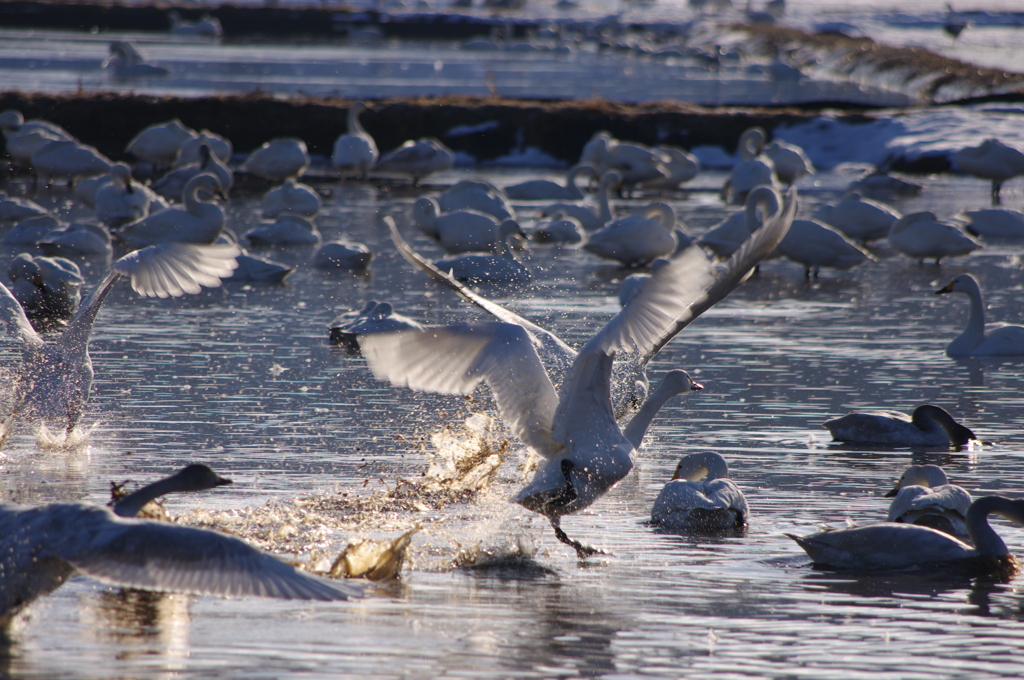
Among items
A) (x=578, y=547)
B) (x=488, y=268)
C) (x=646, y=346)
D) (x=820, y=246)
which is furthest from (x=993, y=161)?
(x=646, y=346)

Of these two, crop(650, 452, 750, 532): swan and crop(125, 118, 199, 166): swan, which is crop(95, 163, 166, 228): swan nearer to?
crop(125, 118, 199, 166): swan

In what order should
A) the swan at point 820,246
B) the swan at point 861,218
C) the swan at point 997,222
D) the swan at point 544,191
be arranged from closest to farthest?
the swan at point 820,246, the swan at point 861,218, the swan at point 997,222, the swan at point 544,191

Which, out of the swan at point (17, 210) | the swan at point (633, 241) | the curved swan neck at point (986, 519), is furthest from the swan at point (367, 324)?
the swan at point (17, 210)

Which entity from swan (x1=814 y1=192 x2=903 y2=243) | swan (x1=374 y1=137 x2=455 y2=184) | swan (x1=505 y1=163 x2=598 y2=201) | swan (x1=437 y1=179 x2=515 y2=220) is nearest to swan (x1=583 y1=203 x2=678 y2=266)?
swan (x1=437 y1=179 x2=515 y2=220)

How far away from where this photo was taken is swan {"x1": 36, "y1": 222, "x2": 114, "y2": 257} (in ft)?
56.3

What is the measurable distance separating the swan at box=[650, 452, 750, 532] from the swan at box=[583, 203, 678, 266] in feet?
34.2

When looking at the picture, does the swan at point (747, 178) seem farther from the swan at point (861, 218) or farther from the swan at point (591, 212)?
the swan at point (861, 218)

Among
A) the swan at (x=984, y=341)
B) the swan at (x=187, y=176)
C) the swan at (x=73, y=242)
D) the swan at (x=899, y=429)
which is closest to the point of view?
the swan at (x=899, y=429)

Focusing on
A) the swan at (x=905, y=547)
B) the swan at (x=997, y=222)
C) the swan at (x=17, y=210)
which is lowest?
the swan at (x=997, y=222)

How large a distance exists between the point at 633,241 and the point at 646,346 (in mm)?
11454

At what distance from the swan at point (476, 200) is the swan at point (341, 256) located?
336 centimetres

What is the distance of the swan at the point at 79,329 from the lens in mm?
8273

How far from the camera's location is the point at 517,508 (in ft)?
25.1

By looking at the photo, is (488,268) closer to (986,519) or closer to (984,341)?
(984,341)
